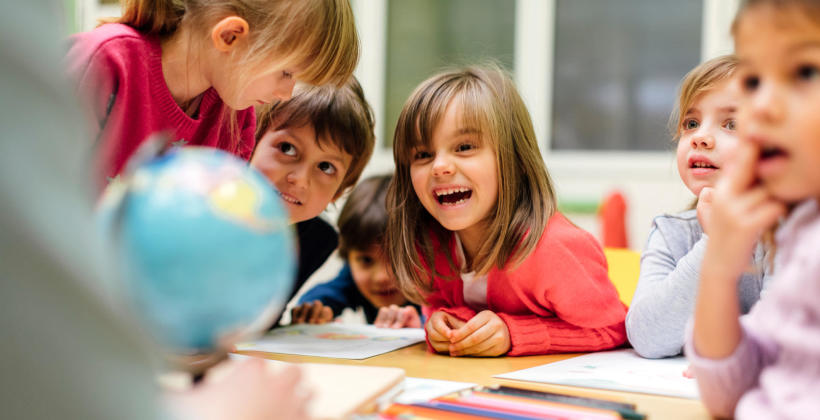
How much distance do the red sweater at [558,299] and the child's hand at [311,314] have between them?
1.28ft

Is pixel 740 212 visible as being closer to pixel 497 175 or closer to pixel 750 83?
pixel 750 83

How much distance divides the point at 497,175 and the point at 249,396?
31.9 inches

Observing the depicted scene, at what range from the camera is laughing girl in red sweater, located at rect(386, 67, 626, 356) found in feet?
3.79

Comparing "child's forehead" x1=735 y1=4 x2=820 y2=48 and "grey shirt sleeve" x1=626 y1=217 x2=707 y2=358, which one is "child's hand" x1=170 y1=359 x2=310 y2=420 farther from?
"grey shirt sleeve" x1=626 y1=217 x2=707 y2=358

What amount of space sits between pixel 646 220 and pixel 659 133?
475mm

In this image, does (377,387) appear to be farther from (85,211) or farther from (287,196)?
(287,196)

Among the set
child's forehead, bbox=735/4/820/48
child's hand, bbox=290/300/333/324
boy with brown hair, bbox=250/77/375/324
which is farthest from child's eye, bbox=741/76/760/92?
child's hand, bbox=290/300/333/324

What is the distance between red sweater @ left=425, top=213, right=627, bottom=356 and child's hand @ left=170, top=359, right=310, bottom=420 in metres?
0.66

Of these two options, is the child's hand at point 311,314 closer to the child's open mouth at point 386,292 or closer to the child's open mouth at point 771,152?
the child's open mouth at point 386,292

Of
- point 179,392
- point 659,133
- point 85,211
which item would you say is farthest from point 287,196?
point 659,133

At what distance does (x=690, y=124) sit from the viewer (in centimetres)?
121

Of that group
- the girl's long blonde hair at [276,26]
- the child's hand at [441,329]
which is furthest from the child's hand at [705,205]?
the girl's long blonde hair at [276,26]

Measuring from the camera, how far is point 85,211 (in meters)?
0.34

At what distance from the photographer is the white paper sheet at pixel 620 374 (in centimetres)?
82
